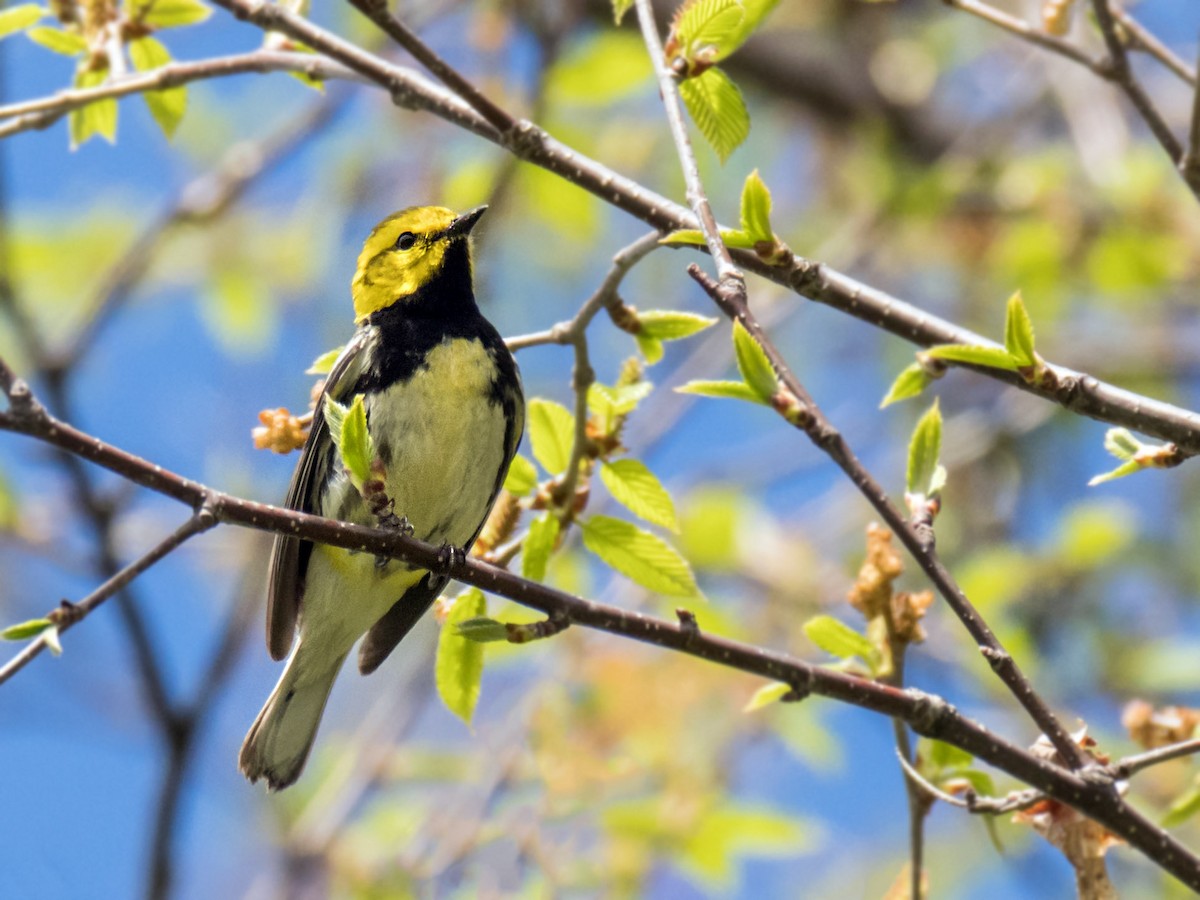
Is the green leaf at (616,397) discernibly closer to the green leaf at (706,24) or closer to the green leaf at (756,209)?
the green leaf at (756,209)

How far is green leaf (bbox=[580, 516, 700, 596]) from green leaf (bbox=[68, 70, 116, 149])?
5.07 feet

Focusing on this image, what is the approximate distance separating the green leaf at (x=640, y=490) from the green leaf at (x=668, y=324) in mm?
265

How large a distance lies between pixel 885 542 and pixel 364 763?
3.04 metres

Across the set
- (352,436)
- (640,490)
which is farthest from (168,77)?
(640,490)

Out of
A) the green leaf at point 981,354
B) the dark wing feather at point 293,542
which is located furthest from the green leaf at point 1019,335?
the dark wing feather at point 293,542

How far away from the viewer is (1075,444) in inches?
319

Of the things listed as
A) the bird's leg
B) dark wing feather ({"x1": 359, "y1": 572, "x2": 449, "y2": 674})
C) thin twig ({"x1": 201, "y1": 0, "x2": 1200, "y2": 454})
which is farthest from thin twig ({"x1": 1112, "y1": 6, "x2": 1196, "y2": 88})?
dark wing feather ({"x1": 359, "y1": 572, "x2": 449, "y2": 674})

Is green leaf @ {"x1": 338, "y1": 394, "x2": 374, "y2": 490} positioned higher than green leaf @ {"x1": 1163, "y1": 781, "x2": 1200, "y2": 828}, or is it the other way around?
green leaf @ {"x1": 338, "y1": 394, "x2": 374, "y2": 490}

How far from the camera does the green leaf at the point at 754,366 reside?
2.17 metres

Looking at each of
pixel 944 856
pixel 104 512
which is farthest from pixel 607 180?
pixel 944 856

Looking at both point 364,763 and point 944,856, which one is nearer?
point 364,763

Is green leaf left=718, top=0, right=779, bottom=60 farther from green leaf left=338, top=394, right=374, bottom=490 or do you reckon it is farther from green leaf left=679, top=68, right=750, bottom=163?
green leaf left=338, top=394, right=374, bottom=490

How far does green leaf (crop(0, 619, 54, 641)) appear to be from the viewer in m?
2.18

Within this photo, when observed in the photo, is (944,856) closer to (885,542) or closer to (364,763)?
(364,763)
